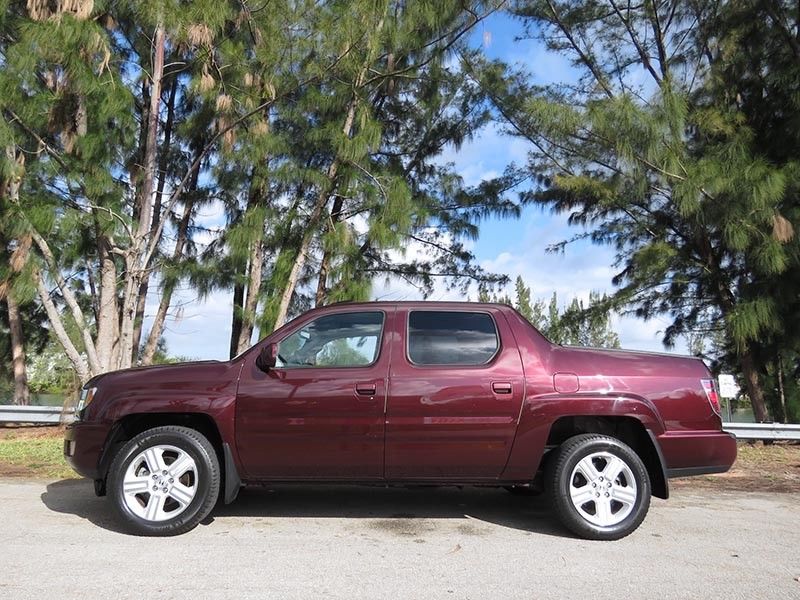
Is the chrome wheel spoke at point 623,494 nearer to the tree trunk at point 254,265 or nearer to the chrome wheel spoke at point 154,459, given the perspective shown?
the chrome wheel spoke at point 154,459

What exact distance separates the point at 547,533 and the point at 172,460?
9.60 feet

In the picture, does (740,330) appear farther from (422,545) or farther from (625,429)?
(422,545)

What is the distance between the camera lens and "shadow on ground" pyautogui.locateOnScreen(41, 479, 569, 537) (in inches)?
213

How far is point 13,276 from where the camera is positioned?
391 inches

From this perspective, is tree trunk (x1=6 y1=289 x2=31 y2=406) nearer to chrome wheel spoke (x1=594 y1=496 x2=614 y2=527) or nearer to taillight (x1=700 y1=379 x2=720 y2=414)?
chrome wheel spoke (x1=594 y1=496 x2=614 y2=527)

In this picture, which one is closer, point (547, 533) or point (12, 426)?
point (547, 533)

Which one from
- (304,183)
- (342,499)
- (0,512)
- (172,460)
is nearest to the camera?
(172,460)

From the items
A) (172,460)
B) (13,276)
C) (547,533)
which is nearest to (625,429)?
(547,533)

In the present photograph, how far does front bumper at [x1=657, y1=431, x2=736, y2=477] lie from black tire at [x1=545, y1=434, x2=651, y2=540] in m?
0.24

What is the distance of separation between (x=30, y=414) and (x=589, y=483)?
9.16 metres

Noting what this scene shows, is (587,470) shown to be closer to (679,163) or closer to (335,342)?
(335,342)

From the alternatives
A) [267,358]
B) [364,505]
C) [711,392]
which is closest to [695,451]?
[711,392]

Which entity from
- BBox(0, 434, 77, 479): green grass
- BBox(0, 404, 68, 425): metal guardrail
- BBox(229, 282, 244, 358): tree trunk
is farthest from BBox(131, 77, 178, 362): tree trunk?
BBox(0, 434, 77, 479): green grass

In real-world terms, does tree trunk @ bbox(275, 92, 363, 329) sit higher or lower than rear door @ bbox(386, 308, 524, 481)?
higher
